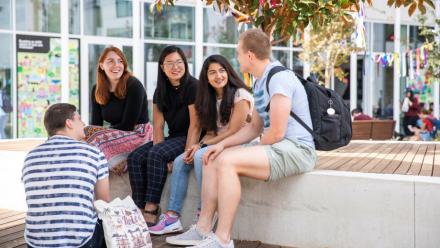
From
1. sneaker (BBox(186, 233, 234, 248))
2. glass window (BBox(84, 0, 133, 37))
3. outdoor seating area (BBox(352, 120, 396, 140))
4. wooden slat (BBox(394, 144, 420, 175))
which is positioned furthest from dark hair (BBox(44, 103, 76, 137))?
glass window (BBox(84, 0, 133, 37))

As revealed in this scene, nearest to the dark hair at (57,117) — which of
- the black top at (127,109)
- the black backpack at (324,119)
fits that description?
the black backpack at (324,119)

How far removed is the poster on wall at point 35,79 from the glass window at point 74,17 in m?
A: 0.44

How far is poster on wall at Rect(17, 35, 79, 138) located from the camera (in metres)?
13.3

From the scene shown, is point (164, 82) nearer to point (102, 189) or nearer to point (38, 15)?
point (102, 189)

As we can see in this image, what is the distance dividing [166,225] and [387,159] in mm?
2320

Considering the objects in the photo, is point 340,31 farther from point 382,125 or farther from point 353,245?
point 353,245

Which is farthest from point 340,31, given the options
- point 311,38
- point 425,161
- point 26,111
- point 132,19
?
point 425,161

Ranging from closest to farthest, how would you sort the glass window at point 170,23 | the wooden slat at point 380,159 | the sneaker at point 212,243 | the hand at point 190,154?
the sneaker at point 212,243 → the hand at point 190,154 → the wooden slat at point 380,159 → the glass window at point 170,23

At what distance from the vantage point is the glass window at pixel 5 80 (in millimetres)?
13109

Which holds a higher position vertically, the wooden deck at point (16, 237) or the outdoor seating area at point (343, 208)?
the outdoor seating area at point (343, 208)

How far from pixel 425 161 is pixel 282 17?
190 cm

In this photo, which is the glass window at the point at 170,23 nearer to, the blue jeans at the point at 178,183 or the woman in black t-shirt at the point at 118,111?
the woman in black t-shirt at the point at 118,111

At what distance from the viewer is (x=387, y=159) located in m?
5.87

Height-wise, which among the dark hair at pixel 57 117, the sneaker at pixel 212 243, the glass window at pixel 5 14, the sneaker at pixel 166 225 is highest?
the glass window at pixel 5 14
